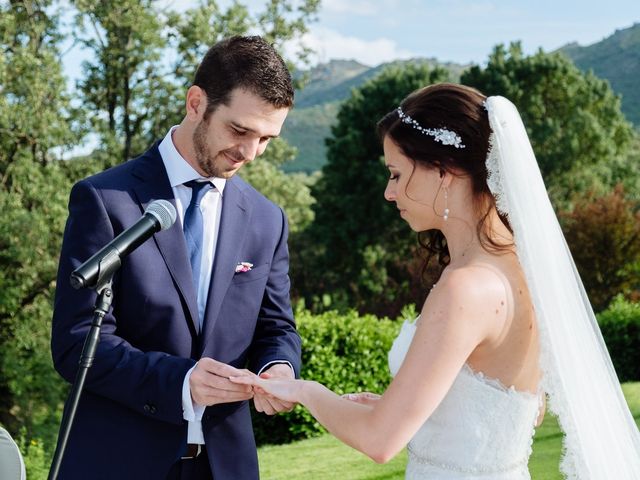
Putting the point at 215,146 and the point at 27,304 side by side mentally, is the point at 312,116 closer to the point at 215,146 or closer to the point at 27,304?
the point at 27,304

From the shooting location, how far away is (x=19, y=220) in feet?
54.3

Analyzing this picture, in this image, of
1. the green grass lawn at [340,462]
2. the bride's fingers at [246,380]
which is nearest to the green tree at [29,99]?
the green grass lawn at [340,462]

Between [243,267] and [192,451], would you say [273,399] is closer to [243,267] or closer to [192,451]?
[192,451]

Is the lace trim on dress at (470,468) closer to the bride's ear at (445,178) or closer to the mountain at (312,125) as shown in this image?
the bride's ear at (445,178)

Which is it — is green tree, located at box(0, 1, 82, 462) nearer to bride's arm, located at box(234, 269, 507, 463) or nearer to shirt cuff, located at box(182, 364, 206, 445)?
shirt cuff, located at box(182, 364, 206, 445)

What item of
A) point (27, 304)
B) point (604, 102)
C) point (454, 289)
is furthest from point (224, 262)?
point (604, 102)

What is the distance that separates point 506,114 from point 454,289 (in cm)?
70

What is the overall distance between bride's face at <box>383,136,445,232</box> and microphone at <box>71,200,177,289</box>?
79cm

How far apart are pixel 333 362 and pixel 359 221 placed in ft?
69.8

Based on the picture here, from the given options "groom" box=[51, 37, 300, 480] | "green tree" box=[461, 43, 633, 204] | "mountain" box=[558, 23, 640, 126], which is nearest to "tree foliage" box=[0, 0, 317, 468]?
"groom" box=[51, 37, 300, 480]

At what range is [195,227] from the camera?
3.32 m

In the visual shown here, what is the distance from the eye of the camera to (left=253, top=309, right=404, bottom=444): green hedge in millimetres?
11148

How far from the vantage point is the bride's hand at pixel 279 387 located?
3.03 meters

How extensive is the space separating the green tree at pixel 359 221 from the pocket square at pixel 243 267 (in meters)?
28.1
